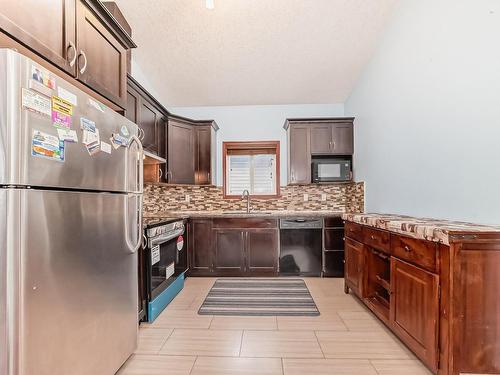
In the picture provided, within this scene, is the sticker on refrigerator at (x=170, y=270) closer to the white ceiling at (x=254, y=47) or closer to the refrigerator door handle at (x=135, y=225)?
the refrigerator door handle at (x=135, y=225)

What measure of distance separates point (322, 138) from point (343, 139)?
0.31 m

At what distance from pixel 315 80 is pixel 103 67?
2976 mm

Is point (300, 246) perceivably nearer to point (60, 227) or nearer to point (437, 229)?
point (437, 229)

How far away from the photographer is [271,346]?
202cm

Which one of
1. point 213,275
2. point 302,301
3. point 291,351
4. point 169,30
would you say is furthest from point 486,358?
point 169,30

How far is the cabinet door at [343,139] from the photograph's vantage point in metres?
4.07

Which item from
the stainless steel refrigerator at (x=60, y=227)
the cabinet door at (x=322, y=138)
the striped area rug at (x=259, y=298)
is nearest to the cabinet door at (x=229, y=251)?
the striped area rug at (x=259, y=298)

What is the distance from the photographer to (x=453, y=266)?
144 cm

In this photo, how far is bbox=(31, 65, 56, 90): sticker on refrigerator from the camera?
103cm

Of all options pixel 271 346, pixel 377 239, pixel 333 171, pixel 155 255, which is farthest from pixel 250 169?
pixel 271 346

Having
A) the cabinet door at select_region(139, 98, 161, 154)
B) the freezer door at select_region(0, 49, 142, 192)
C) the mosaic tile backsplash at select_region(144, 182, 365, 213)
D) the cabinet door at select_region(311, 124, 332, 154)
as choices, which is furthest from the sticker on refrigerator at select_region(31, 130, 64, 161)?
the cabinet door at select_region(311, 124, 332, 154)

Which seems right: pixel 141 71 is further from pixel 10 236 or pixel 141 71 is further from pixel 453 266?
pixel 453 266

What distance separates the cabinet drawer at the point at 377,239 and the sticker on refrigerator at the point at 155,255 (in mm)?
1945

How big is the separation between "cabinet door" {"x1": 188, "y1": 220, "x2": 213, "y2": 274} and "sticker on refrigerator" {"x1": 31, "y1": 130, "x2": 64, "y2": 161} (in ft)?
8.85
